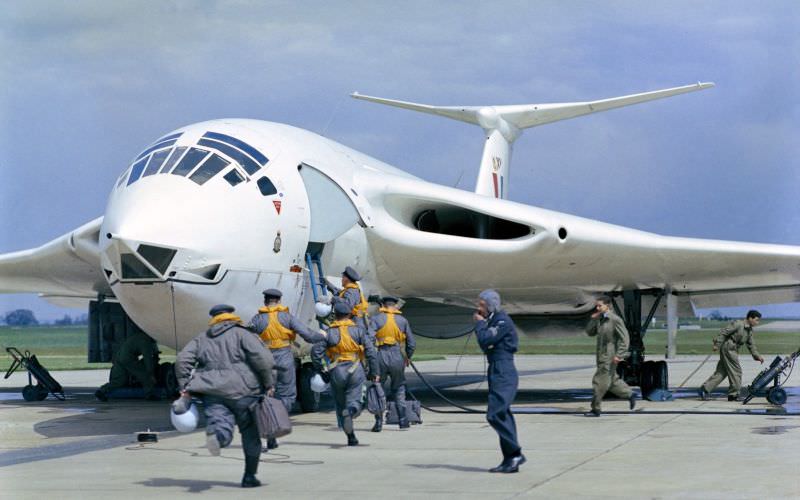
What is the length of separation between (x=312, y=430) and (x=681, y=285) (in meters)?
8.48

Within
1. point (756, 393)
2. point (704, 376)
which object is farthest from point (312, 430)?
point (704, 376)

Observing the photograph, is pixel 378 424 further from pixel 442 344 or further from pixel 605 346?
pixel 442 344

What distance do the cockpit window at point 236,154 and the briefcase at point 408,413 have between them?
126 inches

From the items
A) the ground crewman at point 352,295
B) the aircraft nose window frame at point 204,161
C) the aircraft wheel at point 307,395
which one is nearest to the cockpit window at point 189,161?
the aircraft nose window frame at point 204,161

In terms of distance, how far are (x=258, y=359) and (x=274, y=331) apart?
3.30 meters

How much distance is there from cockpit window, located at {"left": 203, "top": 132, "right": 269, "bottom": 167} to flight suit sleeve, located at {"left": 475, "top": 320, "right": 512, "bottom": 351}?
191 inches

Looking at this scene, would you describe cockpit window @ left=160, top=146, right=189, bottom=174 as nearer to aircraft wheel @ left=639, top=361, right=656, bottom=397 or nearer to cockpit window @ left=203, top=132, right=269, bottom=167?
cockpit window @ left=203, top=132, right=269, bottom=167

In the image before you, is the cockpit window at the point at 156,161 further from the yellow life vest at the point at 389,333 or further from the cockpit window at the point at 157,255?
the yellow life vest at the point at 389,333

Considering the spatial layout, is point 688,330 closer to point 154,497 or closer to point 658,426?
point 658,426

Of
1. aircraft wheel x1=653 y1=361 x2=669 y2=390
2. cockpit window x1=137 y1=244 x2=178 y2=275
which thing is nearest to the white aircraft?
cockpit window x1=137 y1=244 x2=178 y2=275

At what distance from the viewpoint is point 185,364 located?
8945 millimetres

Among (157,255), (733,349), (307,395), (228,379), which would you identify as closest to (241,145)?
(157,255)

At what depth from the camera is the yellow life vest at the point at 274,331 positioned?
12.3m

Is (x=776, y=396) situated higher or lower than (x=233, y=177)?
lower
